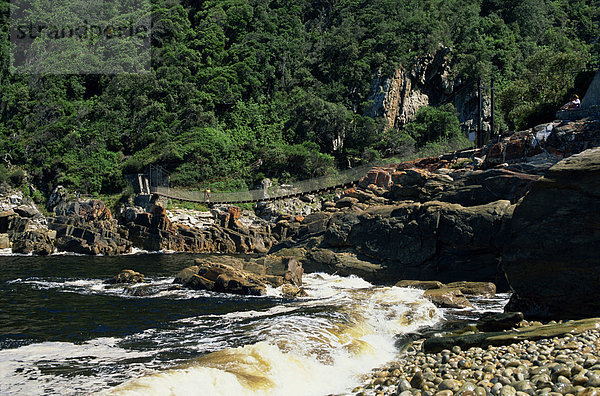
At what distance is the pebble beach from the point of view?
5.45m

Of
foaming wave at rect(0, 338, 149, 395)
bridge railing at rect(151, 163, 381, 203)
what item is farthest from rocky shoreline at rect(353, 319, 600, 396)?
bridge railing at rect(151, 163, 381, 203)

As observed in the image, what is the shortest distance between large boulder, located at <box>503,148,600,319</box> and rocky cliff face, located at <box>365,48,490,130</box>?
45242 mm

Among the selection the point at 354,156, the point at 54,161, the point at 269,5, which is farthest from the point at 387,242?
the point at 269,5

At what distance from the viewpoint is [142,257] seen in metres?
28.7

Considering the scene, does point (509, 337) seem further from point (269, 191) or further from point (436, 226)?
point (269, 191)

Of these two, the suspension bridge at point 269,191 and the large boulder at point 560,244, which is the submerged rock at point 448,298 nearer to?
the large boulder at point 560,244

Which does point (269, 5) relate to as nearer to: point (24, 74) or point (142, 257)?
point (24, 74)

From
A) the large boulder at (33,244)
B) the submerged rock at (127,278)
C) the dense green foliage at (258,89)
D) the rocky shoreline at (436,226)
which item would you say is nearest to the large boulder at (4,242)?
the rocky shoreline at (436,226)

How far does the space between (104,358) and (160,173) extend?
37.2 m

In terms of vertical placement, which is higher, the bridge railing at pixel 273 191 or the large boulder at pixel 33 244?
the bridge railing at pixel 273 191

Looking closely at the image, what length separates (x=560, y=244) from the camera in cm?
921

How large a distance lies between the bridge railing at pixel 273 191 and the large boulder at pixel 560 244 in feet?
92.9

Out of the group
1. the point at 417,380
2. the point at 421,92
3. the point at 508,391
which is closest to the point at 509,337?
the point at 417,380

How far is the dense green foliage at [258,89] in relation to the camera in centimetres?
4700
